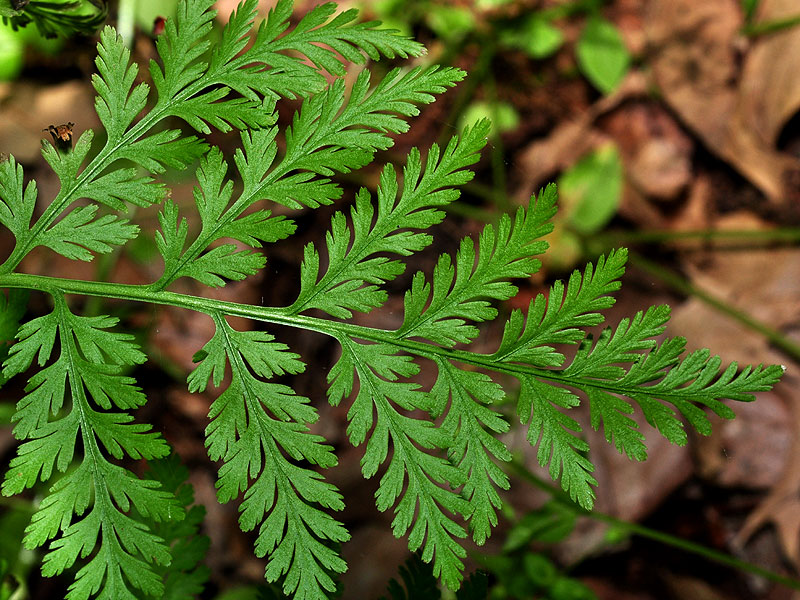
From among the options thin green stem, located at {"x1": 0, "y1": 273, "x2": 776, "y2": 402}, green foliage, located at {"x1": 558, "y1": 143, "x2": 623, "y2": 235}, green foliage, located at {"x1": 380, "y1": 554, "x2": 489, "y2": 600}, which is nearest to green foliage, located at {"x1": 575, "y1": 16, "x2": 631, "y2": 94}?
green foliage, located at {"x1": 558, "y1": 143, "x2": 623, "y2": 235}

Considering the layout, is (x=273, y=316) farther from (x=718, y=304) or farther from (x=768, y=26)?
(x=768, y=26)

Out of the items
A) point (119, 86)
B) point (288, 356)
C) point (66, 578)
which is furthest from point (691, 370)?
point (66, 578)

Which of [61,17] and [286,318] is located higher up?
[61,17]

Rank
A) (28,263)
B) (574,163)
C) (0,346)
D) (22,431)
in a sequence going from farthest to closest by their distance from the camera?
(574,163) < (28,263) < (0,346) < (22,431)

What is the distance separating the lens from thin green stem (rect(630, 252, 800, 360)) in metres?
3.15

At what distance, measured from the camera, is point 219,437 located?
1510 millimetres

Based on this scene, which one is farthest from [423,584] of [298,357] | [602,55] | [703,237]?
[602,55]

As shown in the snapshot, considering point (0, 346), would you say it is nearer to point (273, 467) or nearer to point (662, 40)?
point (273, 467)

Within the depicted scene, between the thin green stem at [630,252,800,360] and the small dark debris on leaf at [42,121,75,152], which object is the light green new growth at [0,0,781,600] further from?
the thin green stem at [630,252,800,360]

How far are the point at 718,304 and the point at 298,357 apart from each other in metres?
2.40

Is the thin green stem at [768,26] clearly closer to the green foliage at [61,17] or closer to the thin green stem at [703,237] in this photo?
the thin green stem at [703,237]

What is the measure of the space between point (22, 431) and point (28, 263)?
2.26 meters

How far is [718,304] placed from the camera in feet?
10.3

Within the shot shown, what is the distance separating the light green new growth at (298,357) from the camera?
1.49 metres
